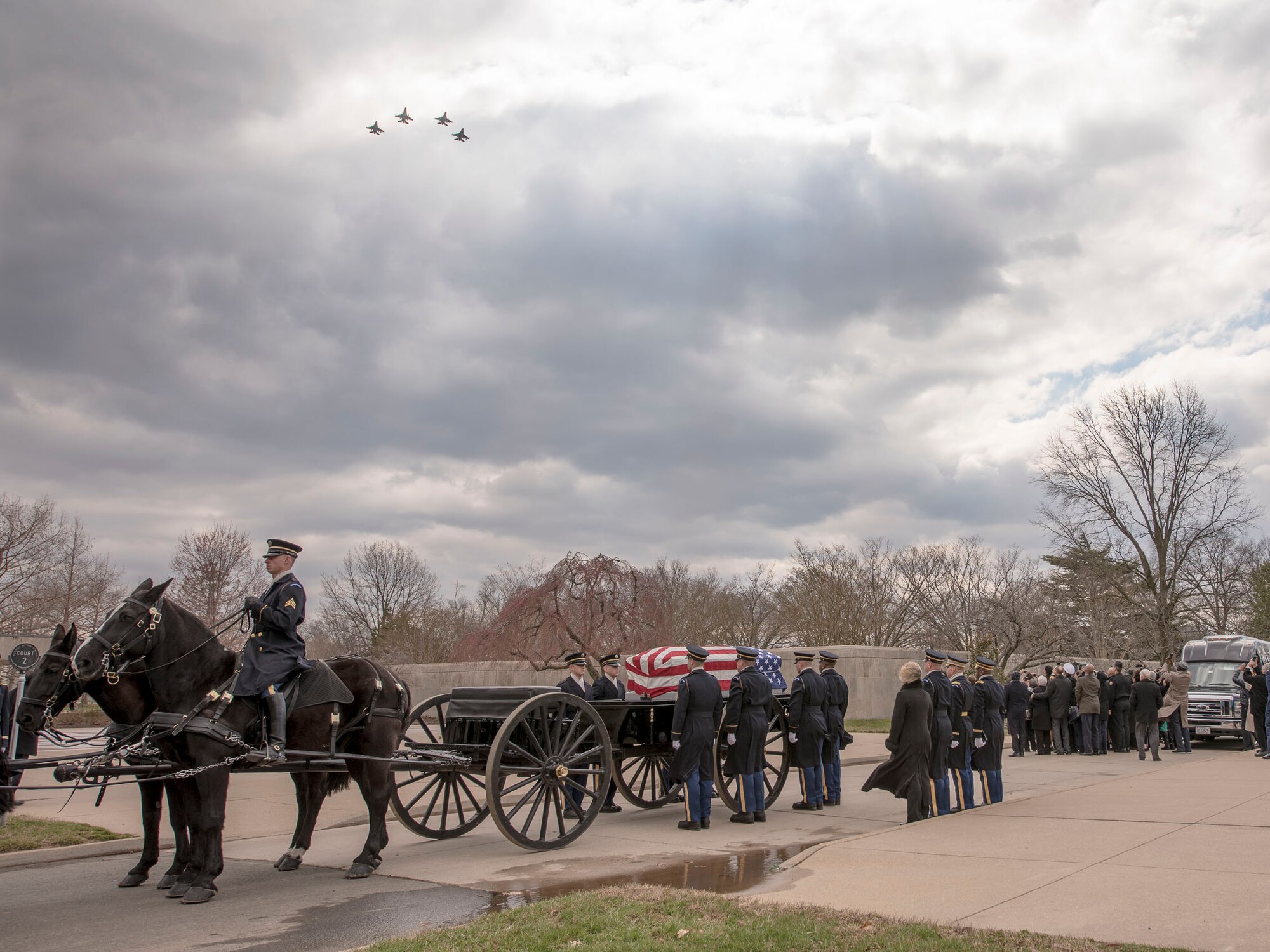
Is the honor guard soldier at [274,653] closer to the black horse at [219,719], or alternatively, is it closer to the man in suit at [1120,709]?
the black horse at [219,719]

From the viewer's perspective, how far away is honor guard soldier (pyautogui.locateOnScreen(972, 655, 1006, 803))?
37.3ft

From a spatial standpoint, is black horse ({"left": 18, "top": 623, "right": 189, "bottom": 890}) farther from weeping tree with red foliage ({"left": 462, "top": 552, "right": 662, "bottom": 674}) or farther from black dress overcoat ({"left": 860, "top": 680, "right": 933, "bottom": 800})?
weeping tree with red foliage ({"left": 462, "top": 552, "right": 662, "bottom": 674})

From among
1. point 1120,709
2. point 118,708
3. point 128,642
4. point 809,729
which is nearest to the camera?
point 128,642

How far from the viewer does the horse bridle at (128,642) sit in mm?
6789

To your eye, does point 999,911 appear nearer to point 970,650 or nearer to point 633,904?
point 633,904

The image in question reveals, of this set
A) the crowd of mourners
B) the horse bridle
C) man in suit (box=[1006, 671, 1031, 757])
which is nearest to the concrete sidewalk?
the horse bridle

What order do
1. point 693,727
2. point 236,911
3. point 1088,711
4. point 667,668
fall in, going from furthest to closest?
point 1088,711 → point 667,668 → point 693,727 → point 236,911

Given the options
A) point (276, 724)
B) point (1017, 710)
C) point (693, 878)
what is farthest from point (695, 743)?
point (1017, 710)

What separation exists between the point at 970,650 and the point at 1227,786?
2711 centimetres

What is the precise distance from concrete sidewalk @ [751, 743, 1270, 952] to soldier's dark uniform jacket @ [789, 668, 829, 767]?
1.79 metres

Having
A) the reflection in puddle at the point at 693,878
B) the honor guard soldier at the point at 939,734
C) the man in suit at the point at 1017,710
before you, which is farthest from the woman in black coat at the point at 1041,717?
the reflection in puddle at the point at 693,878

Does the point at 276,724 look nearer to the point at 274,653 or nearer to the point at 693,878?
the point at 274,653

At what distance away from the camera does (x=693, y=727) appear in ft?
32.6

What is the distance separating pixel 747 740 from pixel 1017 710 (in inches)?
421
